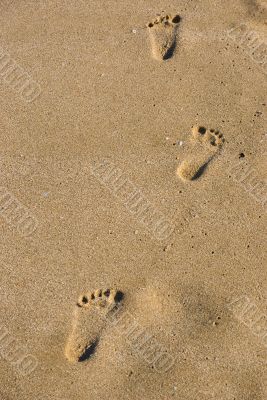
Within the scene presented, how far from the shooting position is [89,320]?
173 inches

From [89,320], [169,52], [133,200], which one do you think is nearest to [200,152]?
[133,200]

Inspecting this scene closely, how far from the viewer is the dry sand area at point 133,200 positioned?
4.34m

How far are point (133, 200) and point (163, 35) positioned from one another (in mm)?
1906

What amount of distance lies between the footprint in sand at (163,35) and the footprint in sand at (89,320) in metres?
Result: 2.65

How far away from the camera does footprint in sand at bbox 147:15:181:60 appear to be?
16.1 ft

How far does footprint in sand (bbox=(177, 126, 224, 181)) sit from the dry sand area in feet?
0.05

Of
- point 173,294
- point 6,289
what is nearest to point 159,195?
point 173,294

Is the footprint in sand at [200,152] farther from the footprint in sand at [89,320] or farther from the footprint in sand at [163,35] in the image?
the footprint in sand at [89,320]

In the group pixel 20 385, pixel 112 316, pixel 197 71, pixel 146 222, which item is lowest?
pixel 20 385

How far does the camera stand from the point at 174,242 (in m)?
4.53

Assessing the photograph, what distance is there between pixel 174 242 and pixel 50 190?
1.41 meters

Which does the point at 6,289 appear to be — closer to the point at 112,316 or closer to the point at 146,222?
the point at 112,316

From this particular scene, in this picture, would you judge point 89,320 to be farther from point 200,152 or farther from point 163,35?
point 163,35

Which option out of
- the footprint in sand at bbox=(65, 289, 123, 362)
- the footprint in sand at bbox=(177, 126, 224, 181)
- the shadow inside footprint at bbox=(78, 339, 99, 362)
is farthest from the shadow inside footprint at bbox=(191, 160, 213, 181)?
the shadow inside footprint at bbox=(78, 339, 99, 362)
